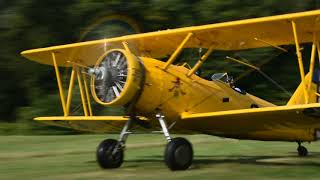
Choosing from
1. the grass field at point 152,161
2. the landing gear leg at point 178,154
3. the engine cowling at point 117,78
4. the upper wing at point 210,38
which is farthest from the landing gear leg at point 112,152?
the upper wing at point 210,38

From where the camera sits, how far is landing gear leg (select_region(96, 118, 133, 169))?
9859 millimetres

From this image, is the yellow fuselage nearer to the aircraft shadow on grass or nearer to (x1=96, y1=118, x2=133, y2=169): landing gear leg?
the aircraft shadow on grass

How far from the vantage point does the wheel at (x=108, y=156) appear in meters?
9.85

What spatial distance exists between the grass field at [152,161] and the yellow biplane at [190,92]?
491mm

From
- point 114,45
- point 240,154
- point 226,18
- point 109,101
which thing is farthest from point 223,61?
point 109,101

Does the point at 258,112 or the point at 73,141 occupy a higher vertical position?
the point at 258,112

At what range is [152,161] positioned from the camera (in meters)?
11.0

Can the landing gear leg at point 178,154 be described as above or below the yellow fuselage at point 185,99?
below

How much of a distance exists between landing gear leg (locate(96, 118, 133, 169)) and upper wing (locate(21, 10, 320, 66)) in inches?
66.4

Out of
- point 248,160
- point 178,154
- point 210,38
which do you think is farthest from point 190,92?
point 248,160

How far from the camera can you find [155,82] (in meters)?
9.59

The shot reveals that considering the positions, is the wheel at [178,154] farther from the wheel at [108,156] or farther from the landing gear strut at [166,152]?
the wheel at [108,156]

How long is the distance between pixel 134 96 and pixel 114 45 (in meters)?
1.94

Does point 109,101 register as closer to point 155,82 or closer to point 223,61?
point 155,82
